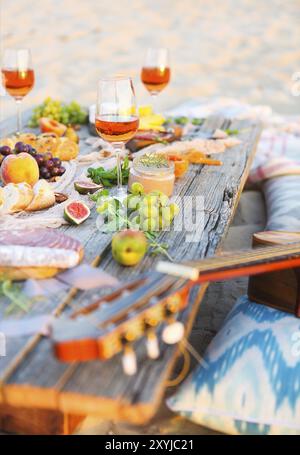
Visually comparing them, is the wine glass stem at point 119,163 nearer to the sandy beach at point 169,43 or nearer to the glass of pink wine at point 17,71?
the glass of pink wine at point 17,71

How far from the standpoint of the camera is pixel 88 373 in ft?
5.29

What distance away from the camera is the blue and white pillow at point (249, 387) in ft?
7.39

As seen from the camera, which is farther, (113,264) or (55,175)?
(55,175)

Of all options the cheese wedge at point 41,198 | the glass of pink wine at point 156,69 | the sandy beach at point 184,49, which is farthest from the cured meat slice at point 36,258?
the glass of pink wine at point 156,69

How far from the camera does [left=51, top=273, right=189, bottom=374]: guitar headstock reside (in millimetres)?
1503

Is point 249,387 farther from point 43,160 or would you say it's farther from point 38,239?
point 43,160

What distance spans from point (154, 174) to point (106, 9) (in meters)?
13.8

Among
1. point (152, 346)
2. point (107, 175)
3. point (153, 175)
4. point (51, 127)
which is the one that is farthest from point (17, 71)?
point (152, 346)

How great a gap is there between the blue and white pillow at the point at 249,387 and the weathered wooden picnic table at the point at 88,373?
0.91 feet

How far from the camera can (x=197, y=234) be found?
8.14ft

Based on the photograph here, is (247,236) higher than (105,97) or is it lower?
lower

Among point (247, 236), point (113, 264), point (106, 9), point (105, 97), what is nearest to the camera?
point (113, 264)
